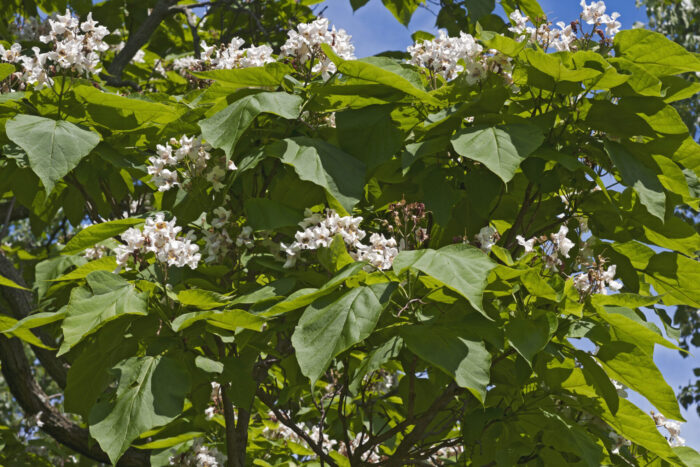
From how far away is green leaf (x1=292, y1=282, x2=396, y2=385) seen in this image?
1695 millimetres

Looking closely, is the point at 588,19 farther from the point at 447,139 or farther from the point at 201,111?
the point at 201,111

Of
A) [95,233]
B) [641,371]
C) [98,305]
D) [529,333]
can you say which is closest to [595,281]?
[641,371]

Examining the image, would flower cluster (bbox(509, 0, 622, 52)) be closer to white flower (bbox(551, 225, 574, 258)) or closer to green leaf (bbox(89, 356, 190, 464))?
white flower (bbox(551, 225, 574, 258))

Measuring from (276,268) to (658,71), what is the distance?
1.28 meters

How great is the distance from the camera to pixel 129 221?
7.18 feet

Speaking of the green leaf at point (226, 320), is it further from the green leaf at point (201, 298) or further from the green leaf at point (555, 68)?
the green leaf at point (555, 68)

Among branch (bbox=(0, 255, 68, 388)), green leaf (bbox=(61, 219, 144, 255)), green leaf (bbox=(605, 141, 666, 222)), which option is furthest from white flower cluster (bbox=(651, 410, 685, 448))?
branch (bbox=(0, 255, 68, 388))

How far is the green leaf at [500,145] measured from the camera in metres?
1.88

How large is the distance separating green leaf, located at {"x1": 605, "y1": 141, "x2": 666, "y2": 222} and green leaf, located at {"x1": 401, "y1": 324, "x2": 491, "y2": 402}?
0.65 meters

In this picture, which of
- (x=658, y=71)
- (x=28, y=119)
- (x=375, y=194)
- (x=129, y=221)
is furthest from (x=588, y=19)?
(x=28, y=119)

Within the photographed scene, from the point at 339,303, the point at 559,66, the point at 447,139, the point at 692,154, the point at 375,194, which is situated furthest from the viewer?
the point at 375,194

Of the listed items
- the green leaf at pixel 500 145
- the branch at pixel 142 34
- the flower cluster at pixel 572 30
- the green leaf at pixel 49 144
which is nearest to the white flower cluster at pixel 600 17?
the flower cluster at pixel 572 30

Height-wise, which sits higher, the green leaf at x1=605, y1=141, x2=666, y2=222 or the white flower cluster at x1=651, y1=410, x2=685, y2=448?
the green leaf at x1=605, y1=141, x2=666, y2=222

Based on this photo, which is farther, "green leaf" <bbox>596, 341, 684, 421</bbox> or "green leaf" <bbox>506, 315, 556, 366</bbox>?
"green leaf" <bbox>596, 341, 684, 421</bbox>
